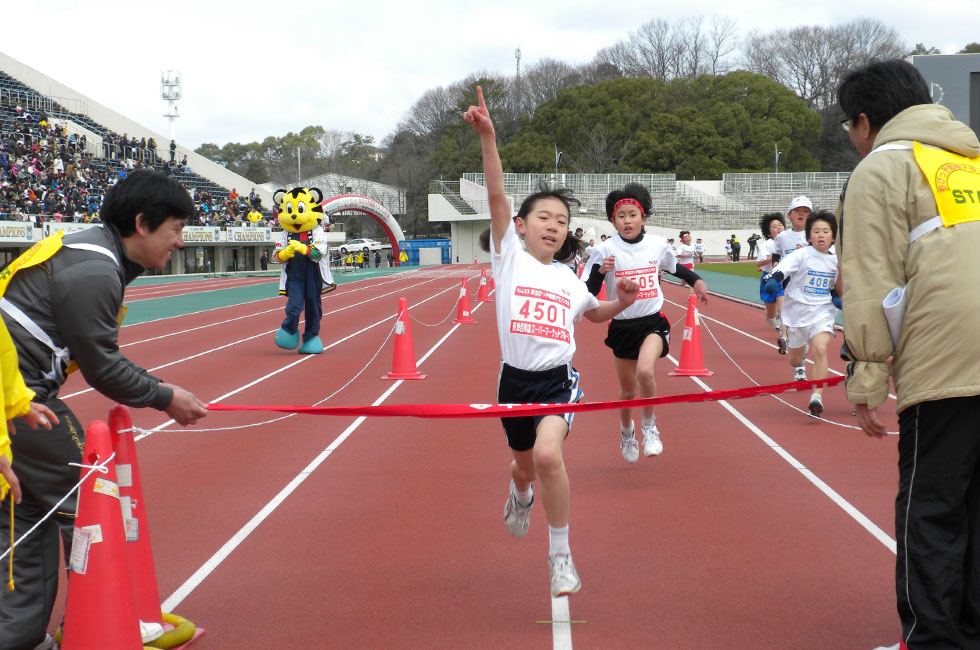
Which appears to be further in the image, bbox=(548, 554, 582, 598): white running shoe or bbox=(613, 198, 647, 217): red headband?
bbox=(613, 198, 647, 217): red headband

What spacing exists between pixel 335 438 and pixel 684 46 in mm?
102253

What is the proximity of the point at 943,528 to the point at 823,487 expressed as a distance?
3337 millimetres

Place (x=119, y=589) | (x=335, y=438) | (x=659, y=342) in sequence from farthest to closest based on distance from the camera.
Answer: (x=335, y=438) < (x=659, y=342) < (x=119, y=589)

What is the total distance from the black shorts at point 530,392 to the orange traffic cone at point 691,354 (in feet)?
25.7

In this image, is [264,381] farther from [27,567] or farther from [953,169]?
[953,169]

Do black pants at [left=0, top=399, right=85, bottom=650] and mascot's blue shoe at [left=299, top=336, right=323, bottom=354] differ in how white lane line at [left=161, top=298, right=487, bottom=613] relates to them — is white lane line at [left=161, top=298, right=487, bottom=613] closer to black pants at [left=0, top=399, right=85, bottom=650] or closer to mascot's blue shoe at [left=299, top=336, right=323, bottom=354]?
black pants at [left=0, top=399, right=85, bottom=650]

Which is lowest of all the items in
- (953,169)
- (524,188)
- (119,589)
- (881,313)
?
(119,589)

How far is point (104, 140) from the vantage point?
2079 inches

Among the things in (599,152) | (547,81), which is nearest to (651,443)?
(599,152)

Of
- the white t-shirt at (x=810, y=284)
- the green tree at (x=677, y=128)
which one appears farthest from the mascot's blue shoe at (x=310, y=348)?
the green tree at (x=677, y=128)

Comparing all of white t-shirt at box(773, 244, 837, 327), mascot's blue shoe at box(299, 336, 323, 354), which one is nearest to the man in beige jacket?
white t-shirt at box(773, 244, 837, 327)

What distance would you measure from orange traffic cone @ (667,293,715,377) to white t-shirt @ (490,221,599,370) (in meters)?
7.77

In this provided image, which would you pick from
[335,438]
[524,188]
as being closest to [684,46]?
[524,188]

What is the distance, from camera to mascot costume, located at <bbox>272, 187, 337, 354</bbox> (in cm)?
1538
